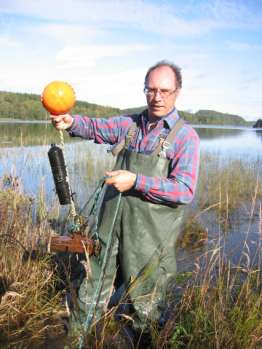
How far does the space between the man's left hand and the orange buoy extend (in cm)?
62

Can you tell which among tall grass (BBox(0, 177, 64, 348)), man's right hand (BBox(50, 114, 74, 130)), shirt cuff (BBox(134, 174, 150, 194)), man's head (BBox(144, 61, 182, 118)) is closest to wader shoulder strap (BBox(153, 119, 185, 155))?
man's head (BBox(144, 61, 182, 118))

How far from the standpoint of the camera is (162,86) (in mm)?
2826

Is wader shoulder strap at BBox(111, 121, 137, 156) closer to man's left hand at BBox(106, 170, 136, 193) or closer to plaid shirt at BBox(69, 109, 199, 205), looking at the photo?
plaid shirt at BBox(69, 109, 199, 205)

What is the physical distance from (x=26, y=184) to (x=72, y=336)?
22.7ft

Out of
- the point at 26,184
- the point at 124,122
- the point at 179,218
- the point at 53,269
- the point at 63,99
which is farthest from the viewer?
the point at 26,184

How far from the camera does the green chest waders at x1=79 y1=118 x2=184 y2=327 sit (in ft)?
9.61

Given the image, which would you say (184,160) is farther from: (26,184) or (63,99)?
(26,184)

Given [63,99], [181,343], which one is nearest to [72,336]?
[181,343]

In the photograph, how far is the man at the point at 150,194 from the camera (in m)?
2.80

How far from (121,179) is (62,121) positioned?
880mm

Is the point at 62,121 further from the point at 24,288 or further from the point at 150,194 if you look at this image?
the point at 24,288

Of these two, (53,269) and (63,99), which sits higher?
(63,99)

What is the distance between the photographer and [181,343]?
3002 millimetres

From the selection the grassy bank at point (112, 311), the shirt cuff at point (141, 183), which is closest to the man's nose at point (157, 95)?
the shirt cuff at point (141, 183)
